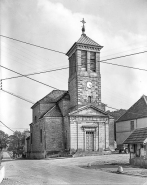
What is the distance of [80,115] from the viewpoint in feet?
127

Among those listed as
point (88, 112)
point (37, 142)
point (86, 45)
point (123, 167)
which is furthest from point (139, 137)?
point (37, 142)

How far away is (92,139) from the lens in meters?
39.4

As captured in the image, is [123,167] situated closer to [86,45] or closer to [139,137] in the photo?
[139,137]

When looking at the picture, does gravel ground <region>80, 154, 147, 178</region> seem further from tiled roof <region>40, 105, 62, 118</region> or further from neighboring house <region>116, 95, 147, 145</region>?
neighboring house <region>116, 95, 147, 145</region>

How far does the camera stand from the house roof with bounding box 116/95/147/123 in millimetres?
44438

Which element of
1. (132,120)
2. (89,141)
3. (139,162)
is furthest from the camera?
(132,120)

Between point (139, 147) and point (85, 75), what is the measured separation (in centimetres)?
1972

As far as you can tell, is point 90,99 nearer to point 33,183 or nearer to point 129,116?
point 129,116

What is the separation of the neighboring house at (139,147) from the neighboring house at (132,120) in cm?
2010

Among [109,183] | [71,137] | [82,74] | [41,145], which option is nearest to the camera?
[109,183]

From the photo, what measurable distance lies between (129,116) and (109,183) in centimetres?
3484

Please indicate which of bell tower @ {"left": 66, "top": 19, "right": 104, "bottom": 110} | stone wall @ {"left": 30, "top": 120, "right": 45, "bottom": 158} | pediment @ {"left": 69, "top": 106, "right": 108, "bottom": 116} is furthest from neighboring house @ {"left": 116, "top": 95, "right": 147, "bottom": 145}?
stone wall @ {"left": 30, "top": 120, "right": 45, "bottom": 158}

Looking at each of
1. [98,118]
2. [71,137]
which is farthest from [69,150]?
[98,118]

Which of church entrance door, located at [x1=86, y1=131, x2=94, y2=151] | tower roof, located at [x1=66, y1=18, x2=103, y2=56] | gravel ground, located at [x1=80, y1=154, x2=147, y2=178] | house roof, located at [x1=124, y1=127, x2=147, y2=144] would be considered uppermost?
tower roof, located at [x1=66, y1=18, x2=103, y2=56]
